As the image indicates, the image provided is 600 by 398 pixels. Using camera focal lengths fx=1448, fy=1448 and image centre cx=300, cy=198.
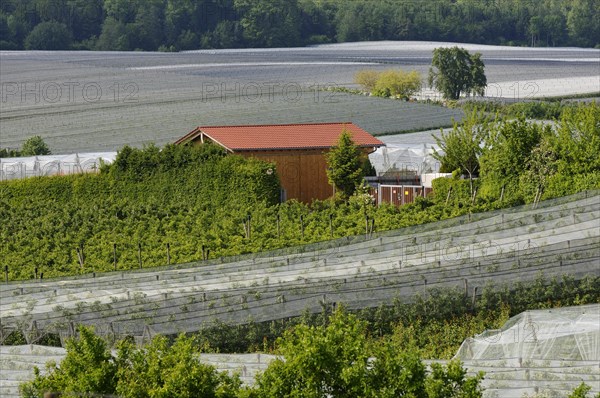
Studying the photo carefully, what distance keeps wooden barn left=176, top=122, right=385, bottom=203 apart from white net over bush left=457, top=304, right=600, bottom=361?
18859 millimetres

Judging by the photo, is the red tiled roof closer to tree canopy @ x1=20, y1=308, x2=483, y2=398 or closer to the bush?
tree canopy @ x1=20, y1=308, x2=483, y2=398

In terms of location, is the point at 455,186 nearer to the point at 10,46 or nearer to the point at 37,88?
the point at 37,88

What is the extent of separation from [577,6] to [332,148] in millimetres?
106506

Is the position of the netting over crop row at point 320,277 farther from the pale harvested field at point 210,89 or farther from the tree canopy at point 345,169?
the pale harvested field at point 210,89

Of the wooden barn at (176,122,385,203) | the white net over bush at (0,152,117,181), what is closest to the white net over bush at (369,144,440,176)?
the wooden barn at (176,122,385,203)

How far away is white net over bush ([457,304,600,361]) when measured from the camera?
28.9m

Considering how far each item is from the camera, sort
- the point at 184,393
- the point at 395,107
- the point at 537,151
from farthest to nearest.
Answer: the point at 395,107 → the point at 537,151 → the point at 184,393

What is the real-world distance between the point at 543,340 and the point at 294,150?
21711mm

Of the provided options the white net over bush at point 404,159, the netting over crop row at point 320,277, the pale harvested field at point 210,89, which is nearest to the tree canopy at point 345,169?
the white net over bush at point 404,159

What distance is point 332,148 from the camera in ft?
160

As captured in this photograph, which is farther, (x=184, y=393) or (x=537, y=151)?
(x=537, y=151)

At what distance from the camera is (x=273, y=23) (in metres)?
132

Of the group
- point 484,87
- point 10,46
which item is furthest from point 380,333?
point 10,46

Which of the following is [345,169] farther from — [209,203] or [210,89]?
[210,89]
